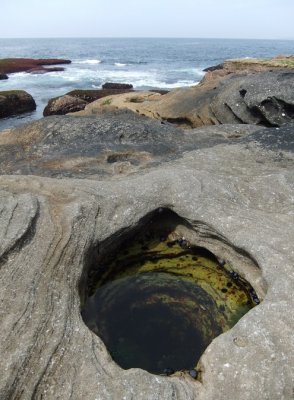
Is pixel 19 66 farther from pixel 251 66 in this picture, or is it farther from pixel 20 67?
pixel 251 66

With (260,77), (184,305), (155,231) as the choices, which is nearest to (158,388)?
(184,305)

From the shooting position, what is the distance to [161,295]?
436 inches

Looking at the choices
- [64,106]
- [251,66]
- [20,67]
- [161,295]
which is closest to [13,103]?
[64,106]

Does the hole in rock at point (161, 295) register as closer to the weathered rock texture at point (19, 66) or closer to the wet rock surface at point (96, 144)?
the wet rock surface at point (96, 144)

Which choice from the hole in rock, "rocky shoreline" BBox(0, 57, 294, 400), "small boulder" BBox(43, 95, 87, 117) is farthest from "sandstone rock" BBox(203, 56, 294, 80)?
the hole in rock

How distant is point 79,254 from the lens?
994 cm

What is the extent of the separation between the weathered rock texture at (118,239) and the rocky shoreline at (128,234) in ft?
0.09

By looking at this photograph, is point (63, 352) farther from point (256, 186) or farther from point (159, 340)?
point (256, 186)

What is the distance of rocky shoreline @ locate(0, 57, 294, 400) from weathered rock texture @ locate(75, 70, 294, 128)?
3.79m

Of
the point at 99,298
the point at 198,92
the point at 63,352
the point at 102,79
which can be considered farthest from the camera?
the point at 102,79

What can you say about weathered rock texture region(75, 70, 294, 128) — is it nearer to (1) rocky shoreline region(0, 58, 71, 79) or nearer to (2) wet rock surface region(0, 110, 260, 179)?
(2) wet rock surface region(0, 110, 260, 179)

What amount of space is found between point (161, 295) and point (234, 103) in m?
16.9

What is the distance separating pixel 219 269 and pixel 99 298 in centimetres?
358

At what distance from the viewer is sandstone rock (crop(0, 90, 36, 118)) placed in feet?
139
